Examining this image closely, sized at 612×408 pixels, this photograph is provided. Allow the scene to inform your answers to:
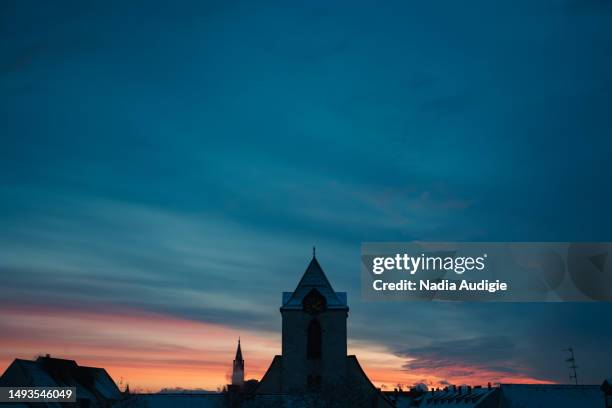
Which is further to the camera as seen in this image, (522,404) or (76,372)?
(76,372)

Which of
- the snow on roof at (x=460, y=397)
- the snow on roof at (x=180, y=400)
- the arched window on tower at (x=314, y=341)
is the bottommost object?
the snow on roof at (x=180, y=400)

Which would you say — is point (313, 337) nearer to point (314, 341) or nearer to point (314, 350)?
point (314, 341)

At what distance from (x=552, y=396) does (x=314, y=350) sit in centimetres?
3244

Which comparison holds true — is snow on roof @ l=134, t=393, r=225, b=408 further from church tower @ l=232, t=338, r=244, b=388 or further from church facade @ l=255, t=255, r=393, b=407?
church tower @ l=232, t=338, r=244, b=388

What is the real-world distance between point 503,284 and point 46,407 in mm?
54791

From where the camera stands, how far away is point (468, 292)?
51188mm

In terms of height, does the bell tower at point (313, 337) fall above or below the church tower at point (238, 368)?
below

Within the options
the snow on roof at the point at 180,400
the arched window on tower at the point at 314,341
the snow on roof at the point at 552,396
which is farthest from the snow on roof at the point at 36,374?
the snow on roof at the point at 552,396

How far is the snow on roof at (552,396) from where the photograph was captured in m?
83.6

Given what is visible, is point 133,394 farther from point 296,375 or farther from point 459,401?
point 459,401

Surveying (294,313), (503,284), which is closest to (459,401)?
(294,313)

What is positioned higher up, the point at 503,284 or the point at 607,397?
the point at 503,284

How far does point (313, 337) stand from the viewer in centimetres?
7519

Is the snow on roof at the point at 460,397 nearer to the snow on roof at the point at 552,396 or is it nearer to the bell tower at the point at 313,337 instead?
the snow on roof at the point at 552,396
